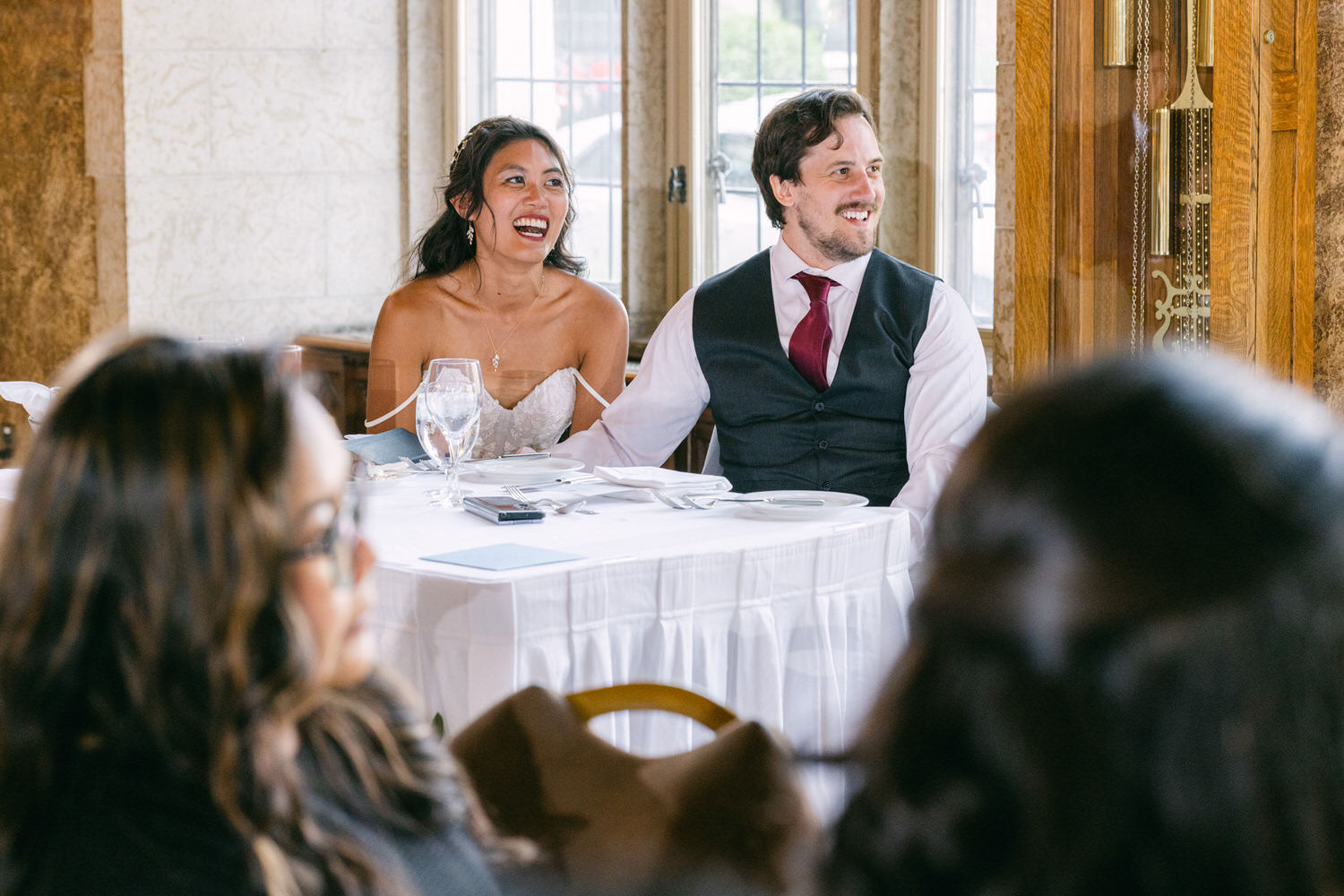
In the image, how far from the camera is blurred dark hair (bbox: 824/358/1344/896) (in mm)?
547

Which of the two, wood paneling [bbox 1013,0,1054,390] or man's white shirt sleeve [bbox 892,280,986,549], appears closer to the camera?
man's white shirt sleeve [bbox 892,280,986,549]

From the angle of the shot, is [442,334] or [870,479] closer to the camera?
[870,479]

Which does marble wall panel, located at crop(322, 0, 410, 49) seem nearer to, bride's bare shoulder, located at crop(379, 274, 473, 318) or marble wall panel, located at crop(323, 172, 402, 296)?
marble wall panel, located at crop(323, 172, 402, 296)

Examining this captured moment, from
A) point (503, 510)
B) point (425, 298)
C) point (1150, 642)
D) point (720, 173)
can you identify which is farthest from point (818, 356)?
point (1150, 642)

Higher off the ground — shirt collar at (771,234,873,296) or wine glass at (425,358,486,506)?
shirt collar at (771,234,873,296)

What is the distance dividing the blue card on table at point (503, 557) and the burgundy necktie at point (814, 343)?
3.30ft

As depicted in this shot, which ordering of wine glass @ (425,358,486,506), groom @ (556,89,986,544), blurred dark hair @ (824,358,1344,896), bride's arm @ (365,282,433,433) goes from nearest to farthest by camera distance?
1. blurred dark hair @ (824,358,1344,896)
2. wine glass @ (425,358,486,506)
3. groom @ (556,89,986,544)
4. bride's arm @ (365,282,433,433)

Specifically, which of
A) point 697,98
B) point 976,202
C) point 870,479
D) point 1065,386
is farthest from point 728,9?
point 1065,386

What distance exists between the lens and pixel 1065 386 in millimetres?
606

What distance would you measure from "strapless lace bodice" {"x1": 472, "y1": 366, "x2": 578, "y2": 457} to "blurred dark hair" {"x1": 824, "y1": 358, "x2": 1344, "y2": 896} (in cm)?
292

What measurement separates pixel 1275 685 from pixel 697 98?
159 inches

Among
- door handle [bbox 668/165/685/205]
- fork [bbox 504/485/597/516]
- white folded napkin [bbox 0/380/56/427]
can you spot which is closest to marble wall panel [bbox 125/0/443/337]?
door handle [bbox 668/165/685/205]

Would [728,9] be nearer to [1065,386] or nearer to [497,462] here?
[497,462]

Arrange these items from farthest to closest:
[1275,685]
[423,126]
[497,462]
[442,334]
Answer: [423,126] → [442,334] → [497,462] → [1275,685]
